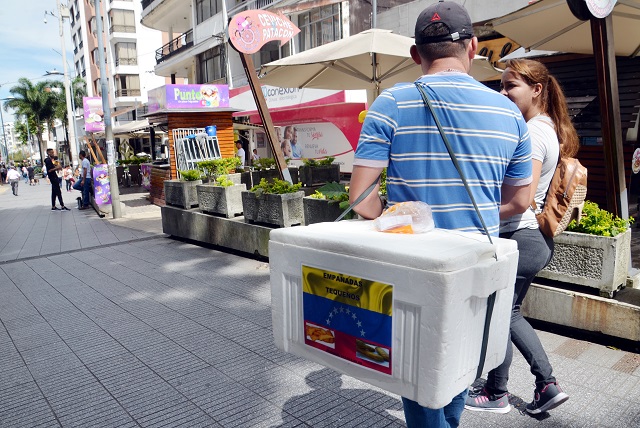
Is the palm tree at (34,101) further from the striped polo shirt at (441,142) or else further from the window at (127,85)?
the striped polo shirt at (441,142)

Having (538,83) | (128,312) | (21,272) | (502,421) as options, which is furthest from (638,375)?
(21,272)

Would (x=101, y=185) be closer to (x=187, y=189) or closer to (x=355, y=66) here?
(x=187, y=189)

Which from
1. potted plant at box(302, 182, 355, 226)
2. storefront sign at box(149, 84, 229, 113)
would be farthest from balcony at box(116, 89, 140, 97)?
potted plant at box(302, 182, 355, 226)

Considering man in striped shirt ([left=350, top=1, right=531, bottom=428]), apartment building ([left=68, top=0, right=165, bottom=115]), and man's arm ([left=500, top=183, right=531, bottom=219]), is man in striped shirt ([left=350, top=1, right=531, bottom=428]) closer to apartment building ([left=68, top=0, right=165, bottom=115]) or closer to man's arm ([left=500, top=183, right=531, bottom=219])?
man's arm ([left=500, top=183, right=531, bottom=219])

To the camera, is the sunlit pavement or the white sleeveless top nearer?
the white sleeveless top

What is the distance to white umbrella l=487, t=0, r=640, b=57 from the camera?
504 cm

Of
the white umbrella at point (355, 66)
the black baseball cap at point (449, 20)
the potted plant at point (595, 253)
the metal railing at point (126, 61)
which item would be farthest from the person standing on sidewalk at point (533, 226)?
the metal railing at point (126, 61)

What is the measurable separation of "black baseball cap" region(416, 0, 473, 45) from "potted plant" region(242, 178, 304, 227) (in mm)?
4748

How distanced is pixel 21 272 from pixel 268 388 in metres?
5.68

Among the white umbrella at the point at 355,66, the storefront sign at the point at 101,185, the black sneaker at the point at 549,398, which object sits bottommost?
the black sneaker at the point at 549,398

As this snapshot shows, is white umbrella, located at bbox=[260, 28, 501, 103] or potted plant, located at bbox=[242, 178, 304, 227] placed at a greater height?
white umbrella, located at bbox=[260, 28, 501, 103]

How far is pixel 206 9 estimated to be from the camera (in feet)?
90.7

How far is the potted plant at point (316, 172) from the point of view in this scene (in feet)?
30.1

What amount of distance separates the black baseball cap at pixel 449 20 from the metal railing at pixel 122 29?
4951cm
